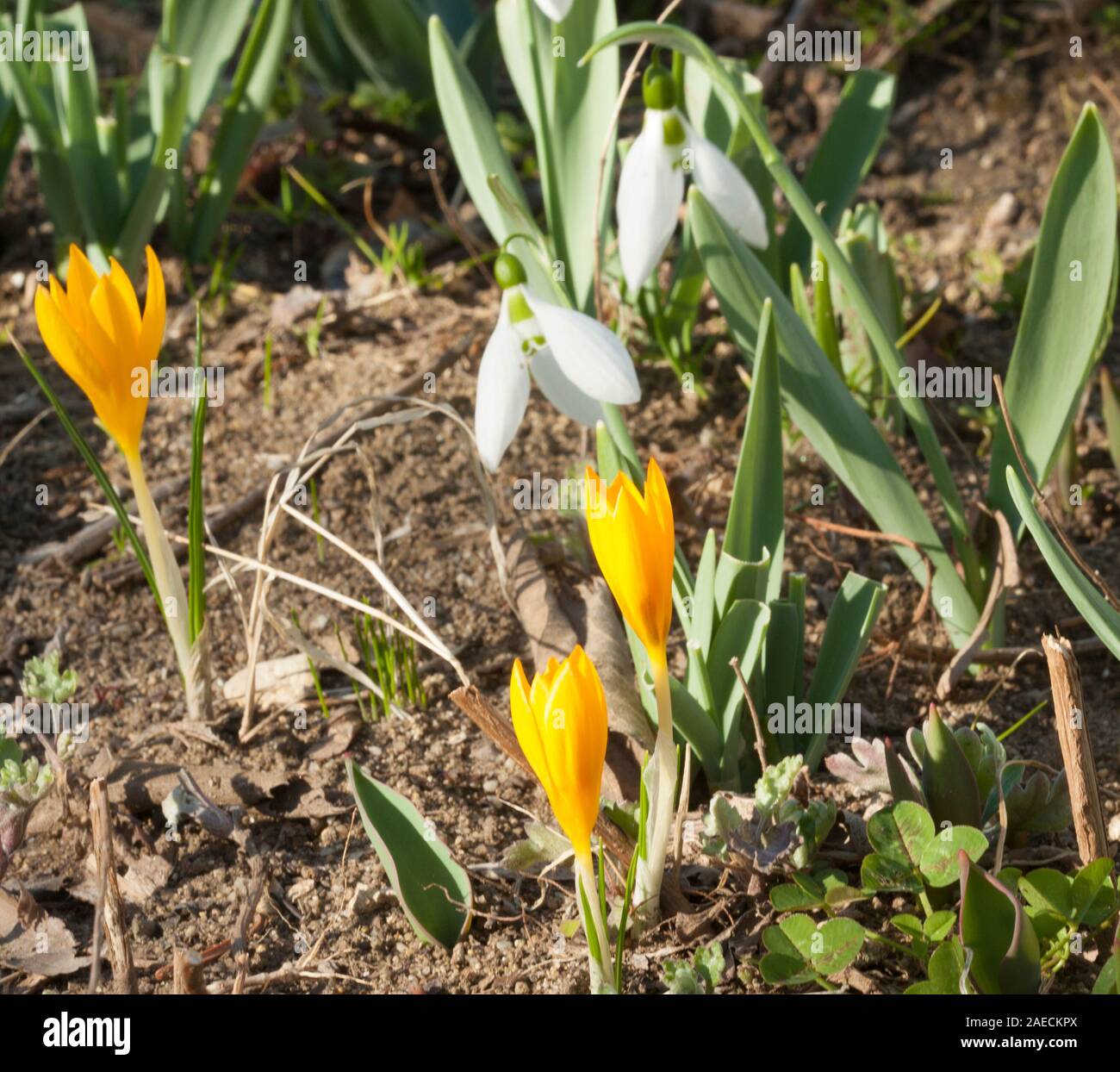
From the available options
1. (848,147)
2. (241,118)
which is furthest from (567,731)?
(241,118)

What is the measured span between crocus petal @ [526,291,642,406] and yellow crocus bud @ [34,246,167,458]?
444 millimetres

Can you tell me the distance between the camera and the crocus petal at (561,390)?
64.0 inches

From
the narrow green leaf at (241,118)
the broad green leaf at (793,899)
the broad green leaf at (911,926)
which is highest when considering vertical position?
the narrow green leaf at (241,118)

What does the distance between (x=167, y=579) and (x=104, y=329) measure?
1.33 ft

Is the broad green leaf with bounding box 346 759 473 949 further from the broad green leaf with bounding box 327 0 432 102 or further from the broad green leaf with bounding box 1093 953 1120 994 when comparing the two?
the broad green leaf with bounding box 327 0 432 102

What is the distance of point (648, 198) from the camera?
1736mm

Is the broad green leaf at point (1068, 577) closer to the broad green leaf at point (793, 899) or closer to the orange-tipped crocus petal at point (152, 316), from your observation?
the broad green leaf at point (793, 899)

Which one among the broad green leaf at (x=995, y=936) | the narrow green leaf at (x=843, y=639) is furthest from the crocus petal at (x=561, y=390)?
the broad green leaf at (x=995, y=936)

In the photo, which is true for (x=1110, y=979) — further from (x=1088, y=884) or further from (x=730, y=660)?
(x=730, y=660)

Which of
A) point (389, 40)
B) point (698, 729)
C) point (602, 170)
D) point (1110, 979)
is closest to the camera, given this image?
point (1110, 979)

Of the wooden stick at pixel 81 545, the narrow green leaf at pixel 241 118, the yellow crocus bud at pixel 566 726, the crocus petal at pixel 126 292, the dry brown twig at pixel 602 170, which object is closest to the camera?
the yellow crocus bud at pixel 566 726

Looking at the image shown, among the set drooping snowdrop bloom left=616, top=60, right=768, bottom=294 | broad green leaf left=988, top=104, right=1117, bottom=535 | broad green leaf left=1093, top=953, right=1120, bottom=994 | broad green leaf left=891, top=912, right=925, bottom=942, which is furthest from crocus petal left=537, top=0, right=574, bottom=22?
broad green leaf left=1093, top=953, right=1120, bottom=994

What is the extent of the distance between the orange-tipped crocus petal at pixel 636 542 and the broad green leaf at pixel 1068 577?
411 millimetres

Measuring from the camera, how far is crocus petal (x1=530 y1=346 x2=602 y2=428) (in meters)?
1.63
